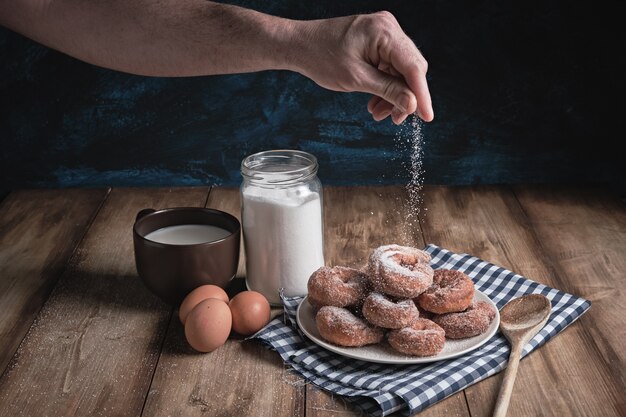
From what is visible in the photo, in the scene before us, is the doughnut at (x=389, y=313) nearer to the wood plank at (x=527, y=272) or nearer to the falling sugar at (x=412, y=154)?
the wood plank at (x=527, y=272)

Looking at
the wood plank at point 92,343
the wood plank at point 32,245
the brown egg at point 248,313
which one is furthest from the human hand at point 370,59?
the wood plank at point 32,245

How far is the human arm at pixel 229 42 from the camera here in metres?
1.34

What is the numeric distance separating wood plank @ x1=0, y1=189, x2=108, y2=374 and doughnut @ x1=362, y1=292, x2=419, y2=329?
0.59m

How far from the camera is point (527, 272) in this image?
1.63 meters

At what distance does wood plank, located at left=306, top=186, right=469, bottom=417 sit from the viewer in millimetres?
1758

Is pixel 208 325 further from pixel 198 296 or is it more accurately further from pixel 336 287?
pixel 336 287

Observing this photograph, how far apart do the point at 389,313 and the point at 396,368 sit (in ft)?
0.28

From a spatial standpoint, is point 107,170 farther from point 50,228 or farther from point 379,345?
point 379,345

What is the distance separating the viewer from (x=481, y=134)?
224cm

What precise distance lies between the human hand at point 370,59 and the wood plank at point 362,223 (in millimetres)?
439

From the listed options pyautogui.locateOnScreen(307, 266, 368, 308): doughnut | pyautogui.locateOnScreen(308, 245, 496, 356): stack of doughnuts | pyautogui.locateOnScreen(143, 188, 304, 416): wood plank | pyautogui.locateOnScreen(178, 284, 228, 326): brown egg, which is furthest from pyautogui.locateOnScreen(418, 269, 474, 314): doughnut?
pyautogui.locateOnScreen(178, 284, 228, 326): brown egg

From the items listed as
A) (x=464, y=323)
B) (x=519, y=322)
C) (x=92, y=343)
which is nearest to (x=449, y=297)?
(x=464, y=323)

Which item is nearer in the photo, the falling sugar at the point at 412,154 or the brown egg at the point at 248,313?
the brown egg at the point at 248,313

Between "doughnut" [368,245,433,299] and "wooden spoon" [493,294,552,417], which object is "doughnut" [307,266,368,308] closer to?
"doughnut" [368,245,433,299]
